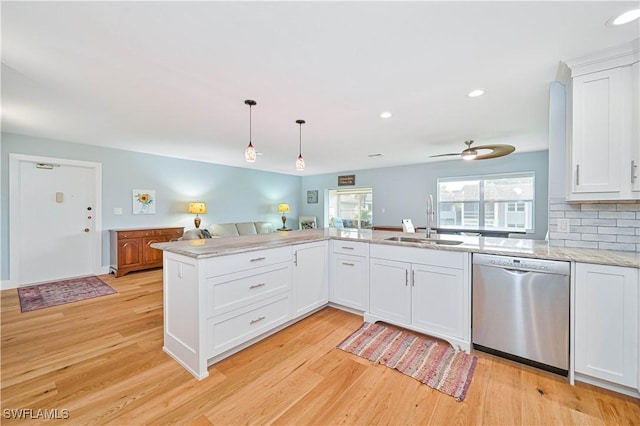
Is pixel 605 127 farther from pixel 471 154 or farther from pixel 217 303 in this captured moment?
pixel 217 303

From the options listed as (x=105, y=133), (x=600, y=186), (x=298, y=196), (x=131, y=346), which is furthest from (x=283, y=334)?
(x=298, y=196)

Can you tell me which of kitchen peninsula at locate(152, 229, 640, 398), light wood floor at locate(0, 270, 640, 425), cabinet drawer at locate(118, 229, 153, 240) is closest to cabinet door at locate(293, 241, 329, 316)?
kitchen peninsula at locate(152, 229, 640, 398)

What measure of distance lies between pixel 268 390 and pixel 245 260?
3.07ft

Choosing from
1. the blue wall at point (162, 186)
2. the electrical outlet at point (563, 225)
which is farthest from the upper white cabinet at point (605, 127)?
the blue wall at point (162, 186)

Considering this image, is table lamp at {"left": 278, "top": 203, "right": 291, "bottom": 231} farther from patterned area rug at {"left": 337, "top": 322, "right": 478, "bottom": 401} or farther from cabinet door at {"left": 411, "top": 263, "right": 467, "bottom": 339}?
cabinet door at {"left": 411, "top": 263, "right": 467, "bottom": 339}

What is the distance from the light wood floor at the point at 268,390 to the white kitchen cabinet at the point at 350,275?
0.51 m

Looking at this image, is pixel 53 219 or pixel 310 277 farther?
pixel 53 219

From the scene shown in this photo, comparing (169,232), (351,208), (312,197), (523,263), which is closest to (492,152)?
(523,263)

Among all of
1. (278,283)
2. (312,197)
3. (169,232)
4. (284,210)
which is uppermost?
(312,197)

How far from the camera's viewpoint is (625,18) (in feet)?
5.04

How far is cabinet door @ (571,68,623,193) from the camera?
1.84m

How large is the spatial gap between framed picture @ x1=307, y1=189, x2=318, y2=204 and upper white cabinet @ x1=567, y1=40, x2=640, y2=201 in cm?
690

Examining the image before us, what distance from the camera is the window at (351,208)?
25.4 feet

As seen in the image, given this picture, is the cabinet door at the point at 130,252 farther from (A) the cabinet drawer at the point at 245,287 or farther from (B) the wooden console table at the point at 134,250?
(A) the cabinet drawer at the point at 245,287
